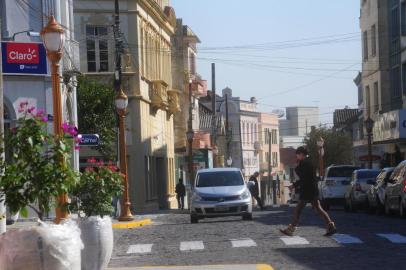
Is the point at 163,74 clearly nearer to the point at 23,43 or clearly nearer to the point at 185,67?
the point at 185,67

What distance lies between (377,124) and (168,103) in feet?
41.7

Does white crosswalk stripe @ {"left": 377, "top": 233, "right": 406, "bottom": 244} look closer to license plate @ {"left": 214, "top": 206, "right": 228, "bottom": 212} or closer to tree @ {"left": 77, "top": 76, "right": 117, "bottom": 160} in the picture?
license plate @ {"left": 214, "top": 206, "right": 228, "bottom": 212}

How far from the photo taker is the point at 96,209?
13641mm

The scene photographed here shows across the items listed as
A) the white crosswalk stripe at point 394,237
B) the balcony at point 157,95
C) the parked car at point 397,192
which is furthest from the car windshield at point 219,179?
the balcony at point 157,95

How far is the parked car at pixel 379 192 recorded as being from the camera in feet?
102

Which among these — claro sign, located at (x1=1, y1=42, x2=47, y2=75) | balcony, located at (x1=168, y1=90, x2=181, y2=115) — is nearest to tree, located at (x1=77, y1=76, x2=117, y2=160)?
claro sign, located at (x1=1, y1=42, x2=47, y2=75)

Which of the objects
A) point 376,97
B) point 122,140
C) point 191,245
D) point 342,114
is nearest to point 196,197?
point 122,140

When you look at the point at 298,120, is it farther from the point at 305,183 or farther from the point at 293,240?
the point at 293,240

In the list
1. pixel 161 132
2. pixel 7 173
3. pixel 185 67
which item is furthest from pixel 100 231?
pixel 185 67

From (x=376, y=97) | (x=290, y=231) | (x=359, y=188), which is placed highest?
(x=376, y=97)

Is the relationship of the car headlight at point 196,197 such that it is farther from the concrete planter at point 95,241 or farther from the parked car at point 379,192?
the concrete planter at point 95,241

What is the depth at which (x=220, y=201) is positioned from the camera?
29281 mm

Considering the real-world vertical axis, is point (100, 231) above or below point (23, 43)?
below

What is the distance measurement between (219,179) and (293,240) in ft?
38.2
